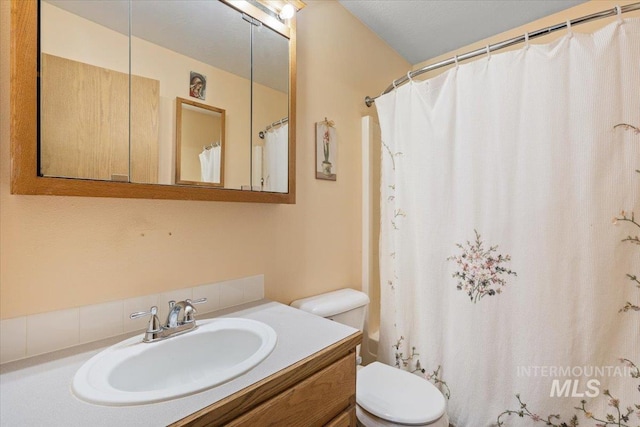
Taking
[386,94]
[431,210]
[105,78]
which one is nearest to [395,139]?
[386,94]

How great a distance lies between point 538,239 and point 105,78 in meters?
1.74

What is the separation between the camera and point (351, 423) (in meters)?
0.98

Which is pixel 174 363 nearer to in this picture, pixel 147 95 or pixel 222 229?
pixel 222 229

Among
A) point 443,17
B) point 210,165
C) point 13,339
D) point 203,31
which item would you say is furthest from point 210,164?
point 443,17

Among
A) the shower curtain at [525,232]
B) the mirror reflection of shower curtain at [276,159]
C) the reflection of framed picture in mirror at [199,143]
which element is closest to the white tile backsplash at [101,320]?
the reflection of framed picture in mirror at [199,143]

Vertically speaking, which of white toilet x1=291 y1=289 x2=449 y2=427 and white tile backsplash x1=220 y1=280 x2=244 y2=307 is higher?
white tile backsplash x1=220 y1=280 x2=244 y2=307

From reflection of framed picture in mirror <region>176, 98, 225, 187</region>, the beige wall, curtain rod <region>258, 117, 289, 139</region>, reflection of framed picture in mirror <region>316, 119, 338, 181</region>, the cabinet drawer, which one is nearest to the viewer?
the cabinet drawer

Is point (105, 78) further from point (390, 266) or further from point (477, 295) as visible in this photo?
point (477, 295)

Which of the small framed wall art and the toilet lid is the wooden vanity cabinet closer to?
the toilet lid

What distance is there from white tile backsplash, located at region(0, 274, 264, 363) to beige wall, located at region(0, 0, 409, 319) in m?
0.02

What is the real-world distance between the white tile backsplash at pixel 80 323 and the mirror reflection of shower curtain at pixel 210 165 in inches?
17.0

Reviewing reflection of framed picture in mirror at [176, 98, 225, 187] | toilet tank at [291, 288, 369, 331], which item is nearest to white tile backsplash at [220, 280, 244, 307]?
toilet tank at [291, 288, 369, 331]

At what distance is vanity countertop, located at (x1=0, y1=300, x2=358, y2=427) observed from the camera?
22.2 inches

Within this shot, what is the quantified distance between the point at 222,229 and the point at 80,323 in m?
0.54
